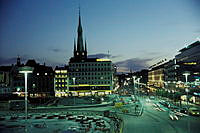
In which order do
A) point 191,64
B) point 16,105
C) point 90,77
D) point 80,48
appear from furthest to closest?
point 80,48 < point 90,77 < point 191,64 < point 16,105

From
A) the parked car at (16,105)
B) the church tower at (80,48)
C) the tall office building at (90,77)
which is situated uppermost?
the church tower at (80,48)

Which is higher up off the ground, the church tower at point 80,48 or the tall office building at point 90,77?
the church tower at point 80,48

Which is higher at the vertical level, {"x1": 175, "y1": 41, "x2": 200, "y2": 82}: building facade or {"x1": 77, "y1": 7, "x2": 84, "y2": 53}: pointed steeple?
{"x1": 77, "y1": 7, "x2": 84, "y2": 53}: pointed steeple

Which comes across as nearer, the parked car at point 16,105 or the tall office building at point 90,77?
the parked car at point 16,105

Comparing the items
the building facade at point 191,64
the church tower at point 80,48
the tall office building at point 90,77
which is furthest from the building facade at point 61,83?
the building facade at point 191,64

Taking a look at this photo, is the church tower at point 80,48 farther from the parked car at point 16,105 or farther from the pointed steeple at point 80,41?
the parked car at point 16,105

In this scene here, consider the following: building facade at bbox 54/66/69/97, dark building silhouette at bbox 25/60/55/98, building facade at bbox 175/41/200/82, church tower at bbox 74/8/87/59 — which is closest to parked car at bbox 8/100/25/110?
dark building silhouette at bbox 25/60/55/98

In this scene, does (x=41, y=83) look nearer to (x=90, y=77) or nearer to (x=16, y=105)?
(x=90, y=77)

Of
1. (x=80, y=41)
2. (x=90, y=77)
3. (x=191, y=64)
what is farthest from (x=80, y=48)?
(x=191, y=64)

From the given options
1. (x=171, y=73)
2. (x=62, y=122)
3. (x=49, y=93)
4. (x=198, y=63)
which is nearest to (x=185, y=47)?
(x=171, y=73)

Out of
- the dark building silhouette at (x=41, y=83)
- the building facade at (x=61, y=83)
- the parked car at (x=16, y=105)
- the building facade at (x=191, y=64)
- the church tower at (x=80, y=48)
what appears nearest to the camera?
the parked car at (x=16, y=105)

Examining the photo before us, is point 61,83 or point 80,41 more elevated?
point 80,41

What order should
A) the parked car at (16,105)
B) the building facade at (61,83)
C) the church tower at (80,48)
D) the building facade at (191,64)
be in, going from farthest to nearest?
1. the church tower at (80,48)
2. the building facade at (61,83)
3. the building facade at (191,64)
4. the parked car at (16,105)

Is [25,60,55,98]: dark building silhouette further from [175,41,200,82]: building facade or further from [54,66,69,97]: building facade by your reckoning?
[175,41,200,82]: building facade
